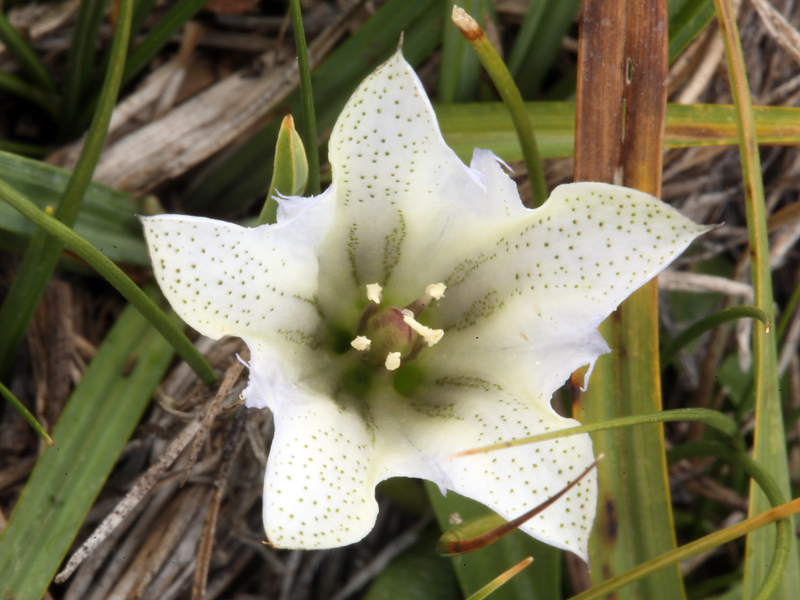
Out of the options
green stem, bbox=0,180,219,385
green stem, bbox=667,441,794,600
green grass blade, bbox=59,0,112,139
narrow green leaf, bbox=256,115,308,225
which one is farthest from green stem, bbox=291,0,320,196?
green stem, bbox=667,441,794,600

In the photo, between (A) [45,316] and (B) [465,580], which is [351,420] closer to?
(B) [465,580]

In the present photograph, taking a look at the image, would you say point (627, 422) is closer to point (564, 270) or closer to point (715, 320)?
point (564, 270)

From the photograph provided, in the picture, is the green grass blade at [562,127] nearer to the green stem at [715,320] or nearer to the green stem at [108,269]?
the green stem at [715,320]

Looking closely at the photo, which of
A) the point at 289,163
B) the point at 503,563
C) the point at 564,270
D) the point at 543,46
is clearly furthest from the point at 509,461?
the point at 543,46

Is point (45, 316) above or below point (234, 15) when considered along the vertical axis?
below

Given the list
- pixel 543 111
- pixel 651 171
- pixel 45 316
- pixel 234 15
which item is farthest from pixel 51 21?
pixel 651 171

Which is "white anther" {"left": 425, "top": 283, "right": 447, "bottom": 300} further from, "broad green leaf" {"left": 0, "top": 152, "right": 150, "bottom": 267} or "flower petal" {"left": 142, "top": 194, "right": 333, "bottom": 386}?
"broad green leaf" {"left": 0, "top": 152, "right": 150, "bottom": 267}
